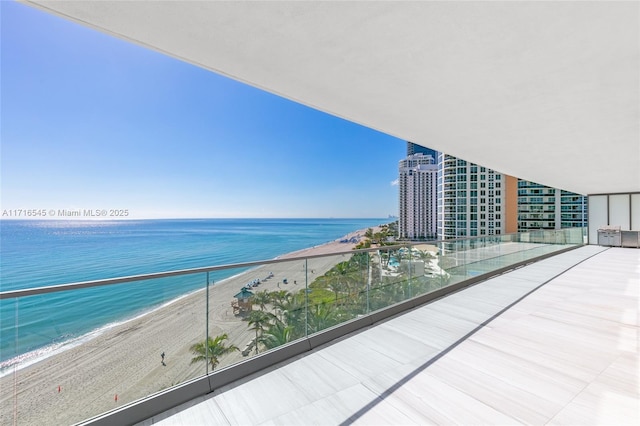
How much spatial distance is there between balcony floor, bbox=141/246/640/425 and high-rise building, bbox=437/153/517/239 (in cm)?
5766

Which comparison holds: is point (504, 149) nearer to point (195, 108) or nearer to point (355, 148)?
point (195, 108)

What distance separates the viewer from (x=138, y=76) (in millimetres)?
33469

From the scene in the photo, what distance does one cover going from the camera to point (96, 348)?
182cm

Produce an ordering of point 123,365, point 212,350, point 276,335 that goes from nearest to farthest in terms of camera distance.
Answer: point 123,365 → point 212,350 → point 276,335

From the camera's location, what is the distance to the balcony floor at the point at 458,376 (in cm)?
195

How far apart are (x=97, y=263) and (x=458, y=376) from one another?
44555 mm

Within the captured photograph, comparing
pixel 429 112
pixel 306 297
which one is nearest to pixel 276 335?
pixel 306 297

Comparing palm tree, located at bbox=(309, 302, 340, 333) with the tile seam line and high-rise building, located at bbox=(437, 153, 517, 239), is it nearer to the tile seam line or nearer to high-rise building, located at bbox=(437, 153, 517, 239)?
the tile seam line

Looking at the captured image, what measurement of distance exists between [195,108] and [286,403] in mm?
51886

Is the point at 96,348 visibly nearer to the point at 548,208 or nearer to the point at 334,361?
the point at 334,361

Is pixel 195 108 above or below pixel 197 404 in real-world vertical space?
above

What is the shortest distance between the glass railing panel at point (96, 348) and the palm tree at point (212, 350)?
0.05 metres

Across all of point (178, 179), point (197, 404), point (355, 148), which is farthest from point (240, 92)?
point (197, 404)

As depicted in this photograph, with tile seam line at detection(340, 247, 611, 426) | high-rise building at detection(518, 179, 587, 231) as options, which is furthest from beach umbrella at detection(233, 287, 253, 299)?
high-rise building at detection(518, 179, 587, 231)
